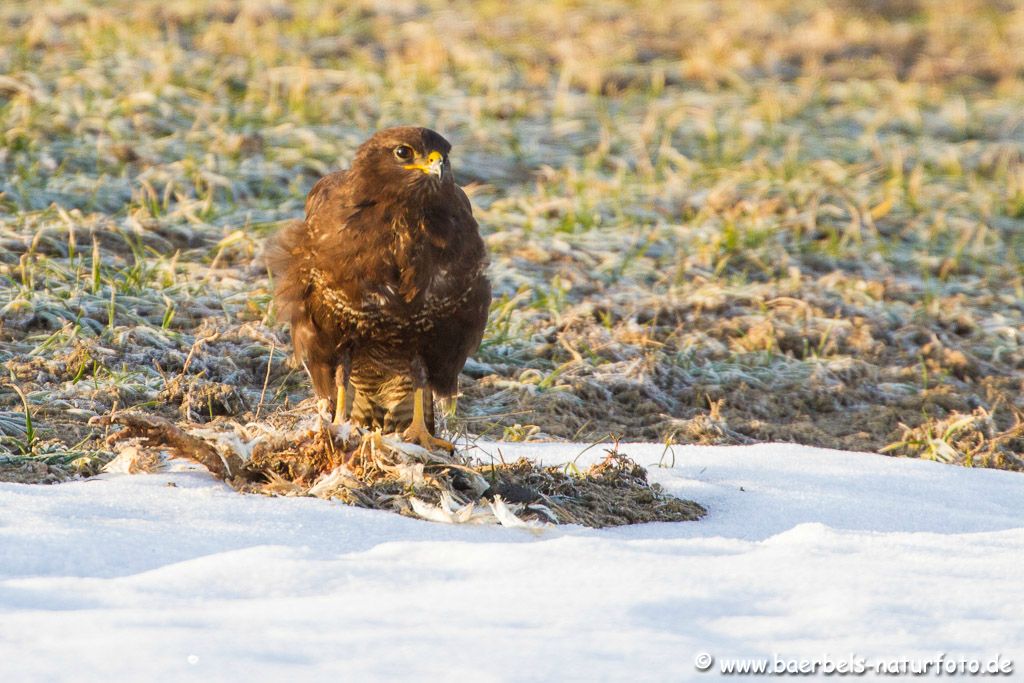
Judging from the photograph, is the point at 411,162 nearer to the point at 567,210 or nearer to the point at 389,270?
the point at 389,270

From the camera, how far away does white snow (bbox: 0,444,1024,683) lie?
2.54m

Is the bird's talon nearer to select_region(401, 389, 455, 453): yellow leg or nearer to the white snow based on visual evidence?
select_region(401, 389, 455, 453): yellow leg

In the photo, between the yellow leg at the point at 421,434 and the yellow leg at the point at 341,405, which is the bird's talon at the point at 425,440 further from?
the yellow leg at the point at 341,405

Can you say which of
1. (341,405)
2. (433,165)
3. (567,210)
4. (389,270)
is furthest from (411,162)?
(567,210)

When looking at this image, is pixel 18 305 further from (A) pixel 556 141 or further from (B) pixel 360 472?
(A) pixel 556 141

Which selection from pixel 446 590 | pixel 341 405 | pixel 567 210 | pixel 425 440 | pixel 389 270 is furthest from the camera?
pixel 567 210

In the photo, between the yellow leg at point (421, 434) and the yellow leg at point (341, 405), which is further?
the yellow leg at point (341, 405)

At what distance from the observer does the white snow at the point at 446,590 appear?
2539 mm

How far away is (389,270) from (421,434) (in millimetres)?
643

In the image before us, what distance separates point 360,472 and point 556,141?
5.87 meters

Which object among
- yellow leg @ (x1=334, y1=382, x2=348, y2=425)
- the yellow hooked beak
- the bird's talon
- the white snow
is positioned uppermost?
the yellow hooked beak

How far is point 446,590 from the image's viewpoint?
2.96m

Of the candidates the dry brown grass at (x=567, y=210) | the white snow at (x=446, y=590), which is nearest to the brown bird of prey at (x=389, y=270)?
the dry brown grass at (x=567, y=210)

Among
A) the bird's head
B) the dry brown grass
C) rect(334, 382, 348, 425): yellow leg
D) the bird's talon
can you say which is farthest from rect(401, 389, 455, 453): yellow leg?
the bird's head
